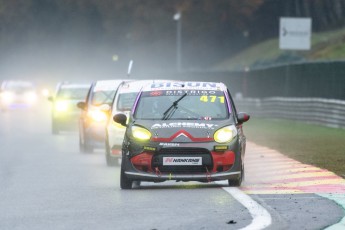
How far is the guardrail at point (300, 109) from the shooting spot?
37719mm

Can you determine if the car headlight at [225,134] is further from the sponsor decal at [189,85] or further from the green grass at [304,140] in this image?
the green grass at [304,140]

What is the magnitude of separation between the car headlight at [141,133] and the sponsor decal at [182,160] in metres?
0.42

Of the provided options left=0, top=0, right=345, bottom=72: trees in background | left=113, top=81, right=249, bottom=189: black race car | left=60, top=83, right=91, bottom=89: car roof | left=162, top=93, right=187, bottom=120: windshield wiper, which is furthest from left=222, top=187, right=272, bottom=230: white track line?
left=0, top=0, right=345, bottom=72: trees in background

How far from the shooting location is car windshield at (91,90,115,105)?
90.1ft

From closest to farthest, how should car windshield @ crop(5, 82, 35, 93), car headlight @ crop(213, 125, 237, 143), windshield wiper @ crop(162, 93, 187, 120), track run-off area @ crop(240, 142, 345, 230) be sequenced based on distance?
track run-off area @ crop(240, 142, 345, 230) → car headlight @ crop(213, 125, 237, 143) → windshield wiper @ crop(162, 93, 187, 120) → car windshield @ crop(5, 82, 35, 93)

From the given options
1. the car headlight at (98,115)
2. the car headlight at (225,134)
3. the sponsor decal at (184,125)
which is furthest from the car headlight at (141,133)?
the car headlight at (98,115)

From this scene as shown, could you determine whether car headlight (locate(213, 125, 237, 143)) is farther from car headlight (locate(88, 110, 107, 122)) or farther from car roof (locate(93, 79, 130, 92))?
car roof (locate(93, 79, 130, 92))

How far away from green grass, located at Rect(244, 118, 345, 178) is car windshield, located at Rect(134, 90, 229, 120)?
2.44 meters

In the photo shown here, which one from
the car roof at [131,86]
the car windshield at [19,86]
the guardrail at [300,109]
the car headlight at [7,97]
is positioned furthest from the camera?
the car windshield at [19,86]

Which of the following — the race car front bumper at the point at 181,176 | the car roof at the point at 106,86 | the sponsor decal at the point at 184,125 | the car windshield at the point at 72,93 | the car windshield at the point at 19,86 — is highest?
the car roof at the point at 106,86

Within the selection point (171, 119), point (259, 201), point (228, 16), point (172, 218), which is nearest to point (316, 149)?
point (171, 119)

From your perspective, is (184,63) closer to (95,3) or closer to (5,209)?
(95,3)

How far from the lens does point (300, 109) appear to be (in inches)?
1722

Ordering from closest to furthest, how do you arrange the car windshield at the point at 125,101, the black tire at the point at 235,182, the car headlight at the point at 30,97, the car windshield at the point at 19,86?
the black tire at the point at 235,182, the car windshield at the point at 125,101, the car windshield at the point at 19,86, the car headlight at the point at 30,97
